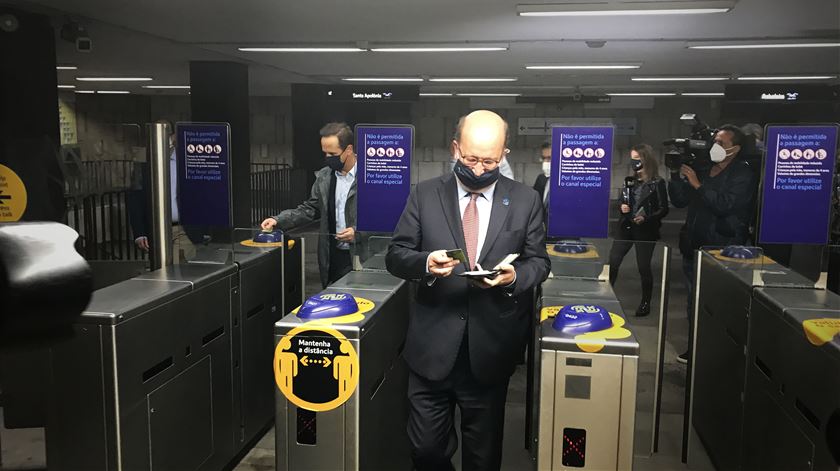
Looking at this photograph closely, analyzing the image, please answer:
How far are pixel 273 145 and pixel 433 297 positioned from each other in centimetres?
1357

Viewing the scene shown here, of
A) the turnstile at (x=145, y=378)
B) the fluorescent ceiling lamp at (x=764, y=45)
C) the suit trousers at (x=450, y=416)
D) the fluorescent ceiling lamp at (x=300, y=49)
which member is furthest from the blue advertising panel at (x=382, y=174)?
the fluorescent ceiling lamp at (x=764, y=45)

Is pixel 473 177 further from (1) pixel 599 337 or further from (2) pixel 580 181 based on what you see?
(2) pixel 580 181

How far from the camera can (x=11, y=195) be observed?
492cm

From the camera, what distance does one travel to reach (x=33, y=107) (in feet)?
16.6

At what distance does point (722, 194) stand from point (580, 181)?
1.67 meters

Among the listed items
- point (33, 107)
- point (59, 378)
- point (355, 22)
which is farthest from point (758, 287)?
point (33, 107)

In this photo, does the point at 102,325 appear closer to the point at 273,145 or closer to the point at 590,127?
the point at 590,127

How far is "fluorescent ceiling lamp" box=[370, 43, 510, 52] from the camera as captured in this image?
649 cm

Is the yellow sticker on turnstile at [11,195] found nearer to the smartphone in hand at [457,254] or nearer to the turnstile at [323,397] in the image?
the turnstile at [323,397]

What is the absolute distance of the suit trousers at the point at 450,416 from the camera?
2.38 m

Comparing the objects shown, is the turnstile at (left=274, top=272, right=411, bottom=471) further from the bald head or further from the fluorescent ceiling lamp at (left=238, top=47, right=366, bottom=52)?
the fluorescent ceiling lamp at (left=238, top=47, right=366, bottom=52)

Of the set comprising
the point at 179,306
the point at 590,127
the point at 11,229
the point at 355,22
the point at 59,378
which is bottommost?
the point at 59,378

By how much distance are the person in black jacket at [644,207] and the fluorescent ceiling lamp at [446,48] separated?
1684 mm

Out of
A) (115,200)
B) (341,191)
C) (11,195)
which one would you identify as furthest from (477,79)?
(11,195)
